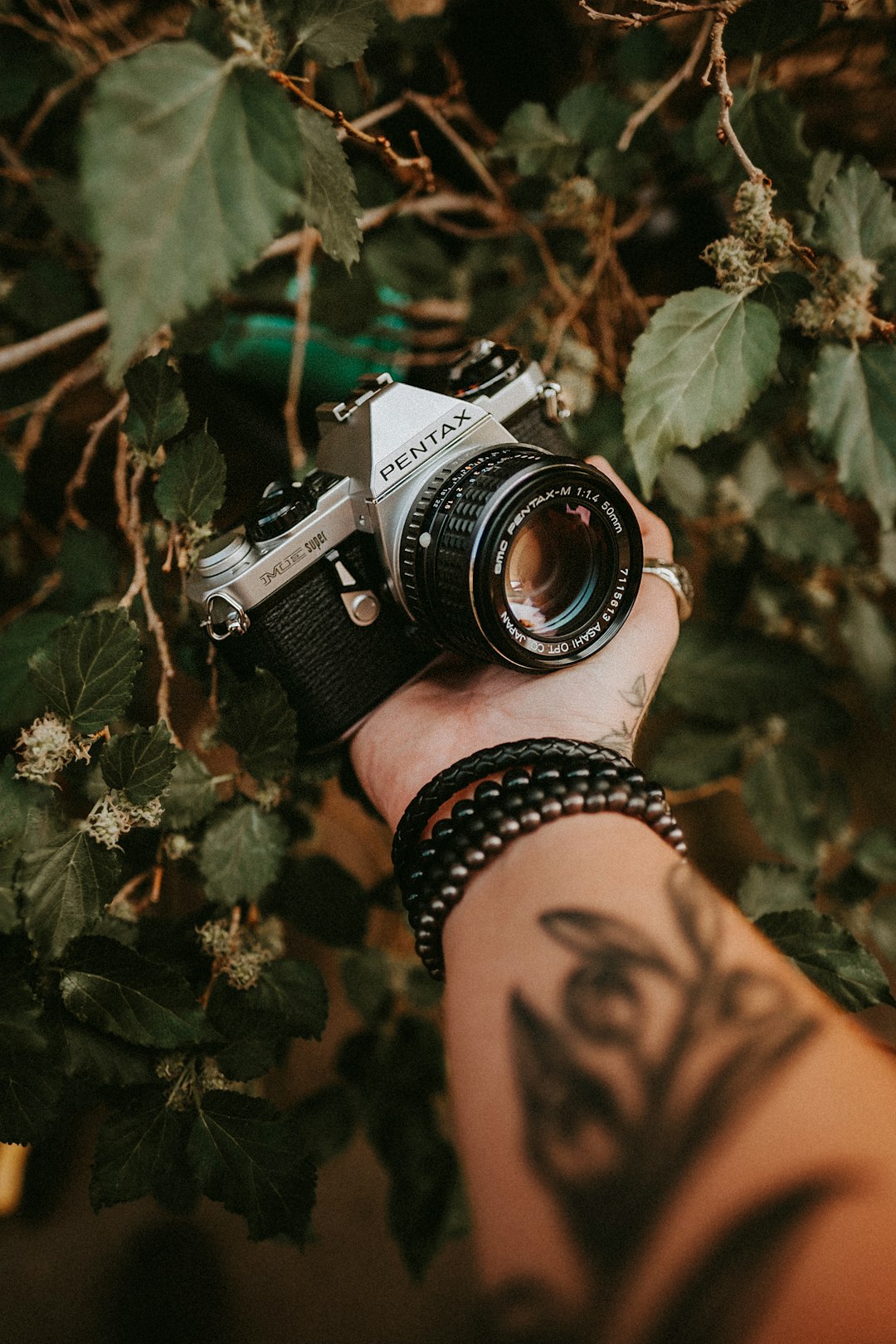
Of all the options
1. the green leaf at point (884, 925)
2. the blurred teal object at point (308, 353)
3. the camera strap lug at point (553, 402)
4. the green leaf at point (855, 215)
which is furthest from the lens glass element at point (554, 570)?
the green leaf at point (884, 925)

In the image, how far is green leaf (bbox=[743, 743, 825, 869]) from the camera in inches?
26.2

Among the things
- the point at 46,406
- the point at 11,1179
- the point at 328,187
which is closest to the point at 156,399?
the point at 328,187

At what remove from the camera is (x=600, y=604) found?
1.57 feet

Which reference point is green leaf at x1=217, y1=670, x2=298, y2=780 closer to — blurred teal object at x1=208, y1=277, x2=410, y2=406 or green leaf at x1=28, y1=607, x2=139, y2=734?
green leaf at x1=28, y1=607, x2=139, y2=734

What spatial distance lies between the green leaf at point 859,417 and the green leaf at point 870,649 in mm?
276

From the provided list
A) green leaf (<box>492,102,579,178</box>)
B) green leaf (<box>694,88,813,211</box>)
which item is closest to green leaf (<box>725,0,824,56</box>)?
green leaf (<box>694,88,813,211</box>)

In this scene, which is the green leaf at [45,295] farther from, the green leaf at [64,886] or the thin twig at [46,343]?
the green leaf at [64,886]

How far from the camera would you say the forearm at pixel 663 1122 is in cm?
26

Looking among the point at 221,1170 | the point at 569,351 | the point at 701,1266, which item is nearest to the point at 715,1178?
the point at 701,1266

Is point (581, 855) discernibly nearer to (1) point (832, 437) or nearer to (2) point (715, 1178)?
(2) point (715, 1178)

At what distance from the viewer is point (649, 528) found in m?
0.54

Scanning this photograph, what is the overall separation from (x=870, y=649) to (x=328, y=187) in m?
0.58

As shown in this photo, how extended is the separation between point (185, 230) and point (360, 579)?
0.27m

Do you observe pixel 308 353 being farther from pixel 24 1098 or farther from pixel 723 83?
pixel 24 1098
